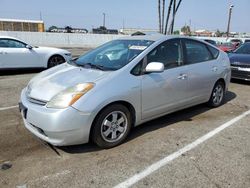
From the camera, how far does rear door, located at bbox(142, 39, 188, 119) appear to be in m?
3.98

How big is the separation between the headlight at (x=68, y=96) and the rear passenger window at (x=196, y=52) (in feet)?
7.11

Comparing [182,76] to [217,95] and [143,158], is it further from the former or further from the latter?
[143,158]

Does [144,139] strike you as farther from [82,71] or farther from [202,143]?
[82,71]

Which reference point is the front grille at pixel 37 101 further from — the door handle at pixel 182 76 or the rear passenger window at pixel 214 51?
the rear passenger window at pixel 214 51

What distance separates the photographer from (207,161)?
3.37 meters

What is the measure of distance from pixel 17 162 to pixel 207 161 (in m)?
2.38

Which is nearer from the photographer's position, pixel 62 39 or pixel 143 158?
pixel 143 158

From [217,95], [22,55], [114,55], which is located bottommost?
[217,95]

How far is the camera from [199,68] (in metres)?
4.94

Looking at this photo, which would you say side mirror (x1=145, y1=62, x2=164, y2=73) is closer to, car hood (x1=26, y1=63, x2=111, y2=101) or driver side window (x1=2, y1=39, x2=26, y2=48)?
car hood (x1=26, y1=63, x2=111, y2=101)

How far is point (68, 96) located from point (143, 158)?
48.9 inches

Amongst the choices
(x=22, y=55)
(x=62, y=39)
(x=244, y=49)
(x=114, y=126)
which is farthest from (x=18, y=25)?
(x=114, y=126)

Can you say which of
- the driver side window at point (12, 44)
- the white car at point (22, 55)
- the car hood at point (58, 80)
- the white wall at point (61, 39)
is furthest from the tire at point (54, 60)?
the white wall at point (61, 39)

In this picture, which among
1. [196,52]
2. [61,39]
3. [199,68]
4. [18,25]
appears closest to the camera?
[199,68]
